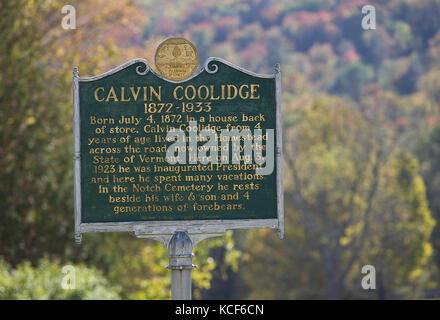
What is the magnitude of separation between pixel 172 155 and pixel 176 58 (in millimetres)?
1241

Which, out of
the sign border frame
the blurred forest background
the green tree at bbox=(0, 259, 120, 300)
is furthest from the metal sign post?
the blurred forest background

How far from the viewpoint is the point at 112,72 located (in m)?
8.99

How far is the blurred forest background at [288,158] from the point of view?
664 inches

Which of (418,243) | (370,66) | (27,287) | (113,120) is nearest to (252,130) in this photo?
(113,120)

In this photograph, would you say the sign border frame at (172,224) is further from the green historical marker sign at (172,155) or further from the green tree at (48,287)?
the green tree at (48,287)

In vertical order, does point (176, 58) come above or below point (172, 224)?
above

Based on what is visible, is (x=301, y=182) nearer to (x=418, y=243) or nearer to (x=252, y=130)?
(x=418, y=243)

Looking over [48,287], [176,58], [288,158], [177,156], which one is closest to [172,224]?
[177,156]

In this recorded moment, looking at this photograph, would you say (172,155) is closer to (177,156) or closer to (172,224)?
(177,156)

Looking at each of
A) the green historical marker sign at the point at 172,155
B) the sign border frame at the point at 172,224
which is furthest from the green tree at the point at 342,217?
the green historical marker sign at the point at 172,155

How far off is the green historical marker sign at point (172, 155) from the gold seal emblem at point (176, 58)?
12cm

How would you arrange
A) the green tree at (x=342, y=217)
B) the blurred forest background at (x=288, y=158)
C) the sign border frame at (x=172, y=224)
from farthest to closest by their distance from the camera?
the green tree at (x=342, y=217), the blurred forest background at (x=288, y=158), the sign border frame at (x=172, y=224)

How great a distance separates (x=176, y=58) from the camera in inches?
358

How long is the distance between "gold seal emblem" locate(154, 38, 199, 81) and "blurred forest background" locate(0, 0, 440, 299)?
4.27 metres
